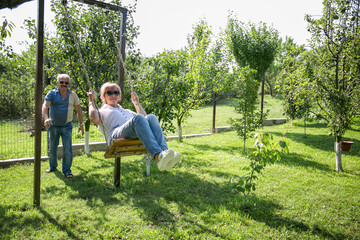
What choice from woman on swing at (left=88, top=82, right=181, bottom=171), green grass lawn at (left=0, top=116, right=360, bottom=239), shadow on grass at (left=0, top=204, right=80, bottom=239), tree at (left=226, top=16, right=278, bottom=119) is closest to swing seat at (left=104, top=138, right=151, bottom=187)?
woman on swing at (left=88, top=82, right=181, bottom=171)

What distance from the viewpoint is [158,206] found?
3.93 m

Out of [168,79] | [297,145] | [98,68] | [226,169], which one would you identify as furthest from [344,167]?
[98,68]

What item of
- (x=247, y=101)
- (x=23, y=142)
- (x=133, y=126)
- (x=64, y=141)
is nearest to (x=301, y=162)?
(x=247, y=101)

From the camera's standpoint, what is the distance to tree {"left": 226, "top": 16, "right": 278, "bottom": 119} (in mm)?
11555

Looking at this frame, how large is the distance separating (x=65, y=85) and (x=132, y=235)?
129 inches

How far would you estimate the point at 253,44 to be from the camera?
455 inches

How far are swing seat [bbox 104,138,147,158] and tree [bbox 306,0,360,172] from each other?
451 centimetres

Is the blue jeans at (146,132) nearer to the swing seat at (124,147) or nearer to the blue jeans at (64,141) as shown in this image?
the swing seat at (124,147)

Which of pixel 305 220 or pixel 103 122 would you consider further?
pixel 103 122

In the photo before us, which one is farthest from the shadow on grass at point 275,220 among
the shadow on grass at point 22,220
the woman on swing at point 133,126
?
the shadow on grass at point 22,220

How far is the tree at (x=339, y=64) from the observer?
5641 mm

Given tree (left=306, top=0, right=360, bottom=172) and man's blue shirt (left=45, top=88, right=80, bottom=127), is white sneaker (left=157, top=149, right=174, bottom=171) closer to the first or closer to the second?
man's blue shirt (left=45, top=88, right=80, bottom=127)

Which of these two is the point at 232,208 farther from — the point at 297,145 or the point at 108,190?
the point at 297,145

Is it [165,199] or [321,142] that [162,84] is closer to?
[165,199]
